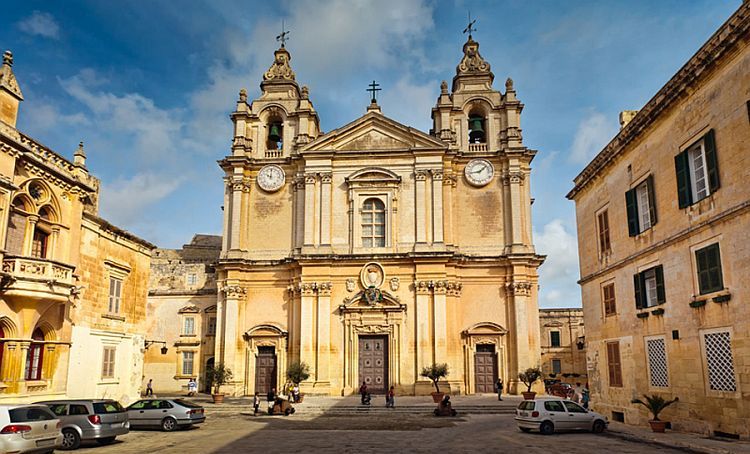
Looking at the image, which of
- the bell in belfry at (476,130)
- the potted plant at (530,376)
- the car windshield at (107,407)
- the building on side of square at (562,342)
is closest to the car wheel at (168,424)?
the car windshield at (107,407)

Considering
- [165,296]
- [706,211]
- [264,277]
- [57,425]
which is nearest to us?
[57,425]

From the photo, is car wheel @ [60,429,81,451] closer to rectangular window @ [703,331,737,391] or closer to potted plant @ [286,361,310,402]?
potted plant @ [286,361,310,402]

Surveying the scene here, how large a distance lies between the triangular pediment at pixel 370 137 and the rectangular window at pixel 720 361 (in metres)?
22.4

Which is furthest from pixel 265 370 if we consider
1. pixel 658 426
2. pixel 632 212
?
pixel 658 426

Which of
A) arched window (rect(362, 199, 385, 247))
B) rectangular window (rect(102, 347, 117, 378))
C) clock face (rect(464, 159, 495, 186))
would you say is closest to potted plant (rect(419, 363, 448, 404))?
arched window (rect(362, 199, 385, 247))

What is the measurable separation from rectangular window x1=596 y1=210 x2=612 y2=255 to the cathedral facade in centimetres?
1082

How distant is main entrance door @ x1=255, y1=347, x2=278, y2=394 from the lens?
34188 mm

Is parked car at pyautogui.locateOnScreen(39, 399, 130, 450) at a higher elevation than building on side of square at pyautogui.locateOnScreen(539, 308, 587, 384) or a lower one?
lower

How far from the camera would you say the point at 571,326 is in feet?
176

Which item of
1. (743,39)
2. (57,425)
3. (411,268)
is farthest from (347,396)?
(743,39)

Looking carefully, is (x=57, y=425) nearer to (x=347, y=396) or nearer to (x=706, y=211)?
(x=706, y=211)

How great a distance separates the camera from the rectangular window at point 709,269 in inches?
599

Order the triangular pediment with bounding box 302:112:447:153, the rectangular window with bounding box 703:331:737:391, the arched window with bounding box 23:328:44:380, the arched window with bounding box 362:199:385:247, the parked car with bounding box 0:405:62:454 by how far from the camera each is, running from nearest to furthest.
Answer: the parked car with bounding box 0:405:62:454, the rectangular window with bounding box 703:331:737:391, the arched window with bounding box 23:328:44:380, the arched window with bounding box 362:199:385:247, the triangular pediment with bounding box 302:112:447:153

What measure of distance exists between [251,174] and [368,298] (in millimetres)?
11007
